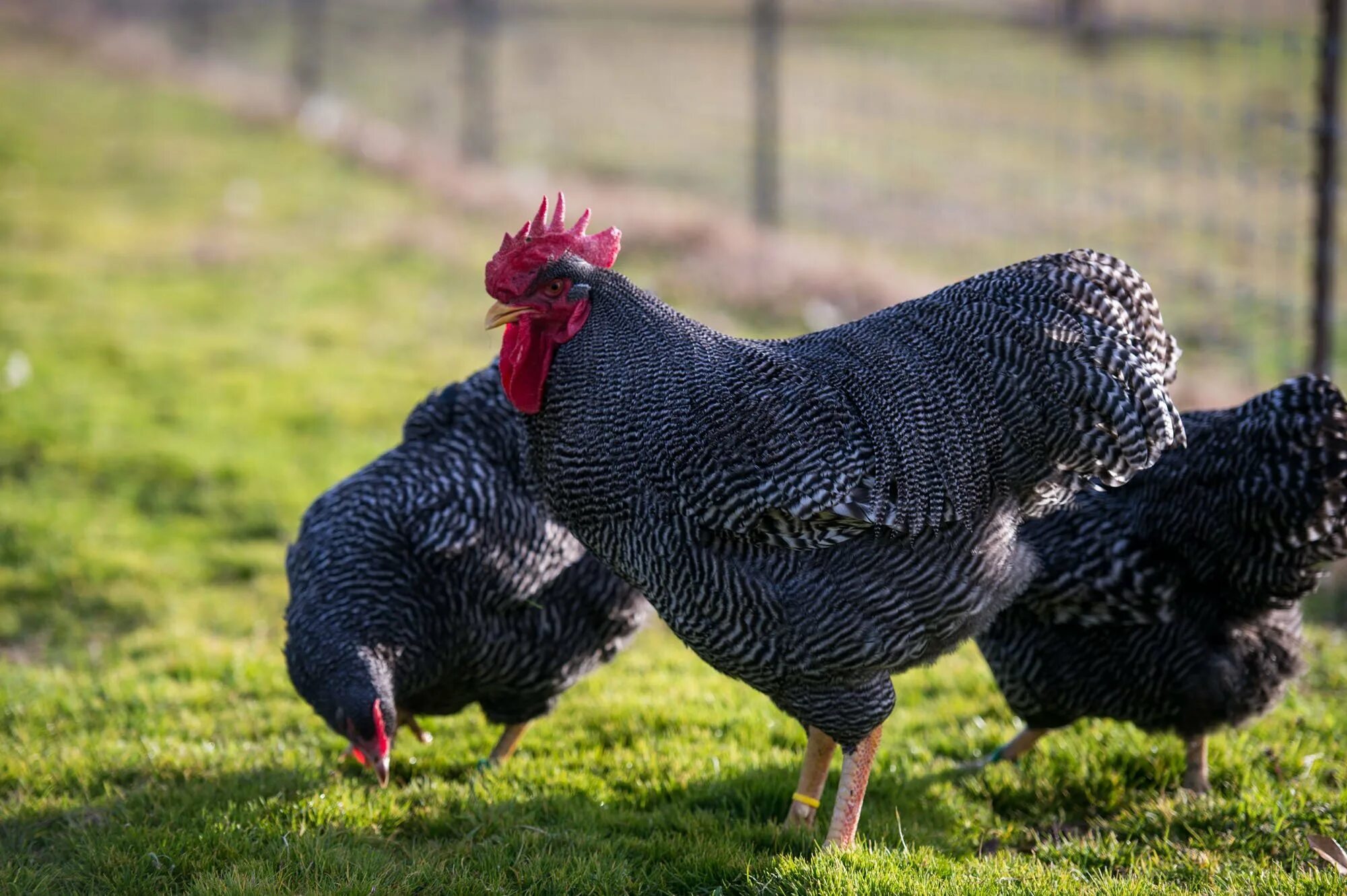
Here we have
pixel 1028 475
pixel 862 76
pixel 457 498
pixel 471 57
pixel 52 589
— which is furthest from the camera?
pixel 862 76

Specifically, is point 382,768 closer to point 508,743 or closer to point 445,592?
point 445,592

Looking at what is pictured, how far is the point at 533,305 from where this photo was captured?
4594mm

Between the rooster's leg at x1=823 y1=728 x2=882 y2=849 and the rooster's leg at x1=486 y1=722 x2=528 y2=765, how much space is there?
1.69 metres

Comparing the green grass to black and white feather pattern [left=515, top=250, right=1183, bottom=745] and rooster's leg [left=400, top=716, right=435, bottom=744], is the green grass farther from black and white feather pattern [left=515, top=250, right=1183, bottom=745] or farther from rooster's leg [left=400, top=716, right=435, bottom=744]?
black and white feather pattern [left=515, top=250, right=1183, bottom=745]

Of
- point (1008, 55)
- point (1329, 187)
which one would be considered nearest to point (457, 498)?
point (1329, 187)

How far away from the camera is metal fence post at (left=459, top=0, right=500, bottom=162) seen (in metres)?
18.2

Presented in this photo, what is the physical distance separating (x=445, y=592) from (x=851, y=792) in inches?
75.2

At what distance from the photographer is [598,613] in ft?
18.1

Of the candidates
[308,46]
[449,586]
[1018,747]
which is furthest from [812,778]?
[308,46]

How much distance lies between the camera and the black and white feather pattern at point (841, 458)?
14.0 ft

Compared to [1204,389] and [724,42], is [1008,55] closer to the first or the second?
[724,42]

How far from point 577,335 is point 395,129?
17966mm

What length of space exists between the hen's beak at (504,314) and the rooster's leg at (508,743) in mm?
2101

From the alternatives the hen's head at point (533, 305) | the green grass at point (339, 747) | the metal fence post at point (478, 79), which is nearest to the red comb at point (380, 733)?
the green grass at point (339, 747)
